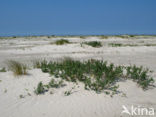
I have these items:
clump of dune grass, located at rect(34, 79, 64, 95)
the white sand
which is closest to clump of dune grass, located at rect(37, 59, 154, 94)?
the white sand

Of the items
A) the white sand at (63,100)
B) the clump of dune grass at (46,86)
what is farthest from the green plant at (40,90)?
the white sand at (63,100)

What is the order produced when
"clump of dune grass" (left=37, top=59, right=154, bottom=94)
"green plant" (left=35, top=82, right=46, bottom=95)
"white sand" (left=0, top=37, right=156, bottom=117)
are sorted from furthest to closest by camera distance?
"clump of dune grass" (left=37, top=59, right=154, bottom=94)
"green plant" (left=35, top=82, right=46, bottom=95)
"white sand" (left=0, top=37, right=156, bottom=117)

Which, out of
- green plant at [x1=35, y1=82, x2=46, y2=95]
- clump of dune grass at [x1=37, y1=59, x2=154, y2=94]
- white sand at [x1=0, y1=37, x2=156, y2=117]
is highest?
clump of dune grass at [x1=37, y1=59, x2=154, y2=94]

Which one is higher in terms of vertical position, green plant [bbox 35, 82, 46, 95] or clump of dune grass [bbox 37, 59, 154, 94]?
clump of dune grass [bbox 37, 59, 154, 94]

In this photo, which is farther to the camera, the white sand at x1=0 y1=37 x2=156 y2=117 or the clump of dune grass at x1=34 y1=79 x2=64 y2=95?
the clump of dune grass at x1=34 y1=79 x2=64 y2=95

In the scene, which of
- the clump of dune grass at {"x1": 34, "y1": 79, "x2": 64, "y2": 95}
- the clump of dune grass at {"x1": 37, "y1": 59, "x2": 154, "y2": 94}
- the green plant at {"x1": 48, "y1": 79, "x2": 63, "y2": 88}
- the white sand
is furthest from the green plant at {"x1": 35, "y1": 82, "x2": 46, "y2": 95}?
the clump of dune grass at {"x1": 37, "y1": 59, "x2": 154, "y2": 94}

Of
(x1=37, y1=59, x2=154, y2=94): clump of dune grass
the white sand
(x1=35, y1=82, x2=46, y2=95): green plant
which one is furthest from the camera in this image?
(x1=37, y1=59, x2=154, y2=94): clump of dune grass

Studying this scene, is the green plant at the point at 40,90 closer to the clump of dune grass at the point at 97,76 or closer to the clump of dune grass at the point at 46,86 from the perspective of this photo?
the clump of dune grass at the point at 46,86

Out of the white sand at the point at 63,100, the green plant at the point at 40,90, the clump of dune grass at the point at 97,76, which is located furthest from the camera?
the clump of dune grass at the point at 97,76

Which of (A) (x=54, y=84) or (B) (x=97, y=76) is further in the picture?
(B) (x=97, y=76)

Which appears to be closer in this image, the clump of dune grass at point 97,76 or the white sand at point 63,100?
the white sand at point 63,100

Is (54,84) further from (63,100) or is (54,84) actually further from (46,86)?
(63,100)

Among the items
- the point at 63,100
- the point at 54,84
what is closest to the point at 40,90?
the point at 54,84

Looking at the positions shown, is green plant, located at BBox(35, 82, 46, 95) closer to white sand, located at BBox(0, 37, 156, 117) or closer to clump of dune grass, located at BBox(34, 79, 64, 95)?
clump of dune grass, located at BBox(34, 79, 64, 95)
